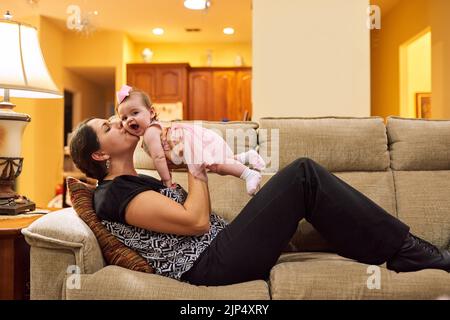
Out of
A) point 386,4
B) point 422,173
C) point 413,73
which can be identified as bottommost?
point 422,173

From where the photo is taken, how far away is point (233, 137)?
72.5 inches

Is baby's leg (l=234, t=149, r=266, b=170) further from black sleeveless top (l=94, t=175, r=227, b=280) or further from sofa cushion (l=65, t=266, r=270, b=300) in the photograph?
sofa cushion (l=65, t=266, r=270, b=300)

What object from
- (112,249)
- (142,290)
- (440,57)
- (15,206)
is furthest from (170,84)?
(142,290)

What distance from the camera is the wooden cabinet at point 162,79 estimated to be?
21.1 ft

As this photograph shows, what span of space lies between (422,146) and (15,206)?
1.67 m

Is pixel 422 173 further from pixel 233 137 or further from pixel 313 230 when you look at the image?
→ pixel 233 137

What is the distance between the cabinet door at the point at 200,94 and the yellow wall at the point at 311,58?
3908 millimetres

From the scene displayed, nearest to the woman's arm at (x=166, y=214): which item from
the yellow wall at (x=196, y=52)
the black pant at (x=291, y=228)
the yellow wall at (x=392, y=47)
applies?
the black pant at (x=291, y=228)

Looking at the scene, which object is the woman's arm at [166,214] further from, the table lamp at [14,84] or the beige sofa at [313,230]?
the table lamp at [14,84]

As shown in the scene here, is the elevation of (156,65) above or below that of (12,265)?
above

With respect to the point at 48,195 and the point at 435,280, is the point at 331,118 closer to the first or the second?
the point at 435,280

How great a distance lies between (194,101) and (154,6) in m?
1.78

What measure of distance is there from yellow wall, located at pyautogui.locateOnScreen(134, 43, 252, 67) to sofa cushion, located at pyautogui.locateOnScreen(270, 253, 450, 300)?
582 cm

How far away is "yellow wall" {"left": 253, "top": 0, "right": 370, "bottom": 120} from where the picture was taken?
2.66m
